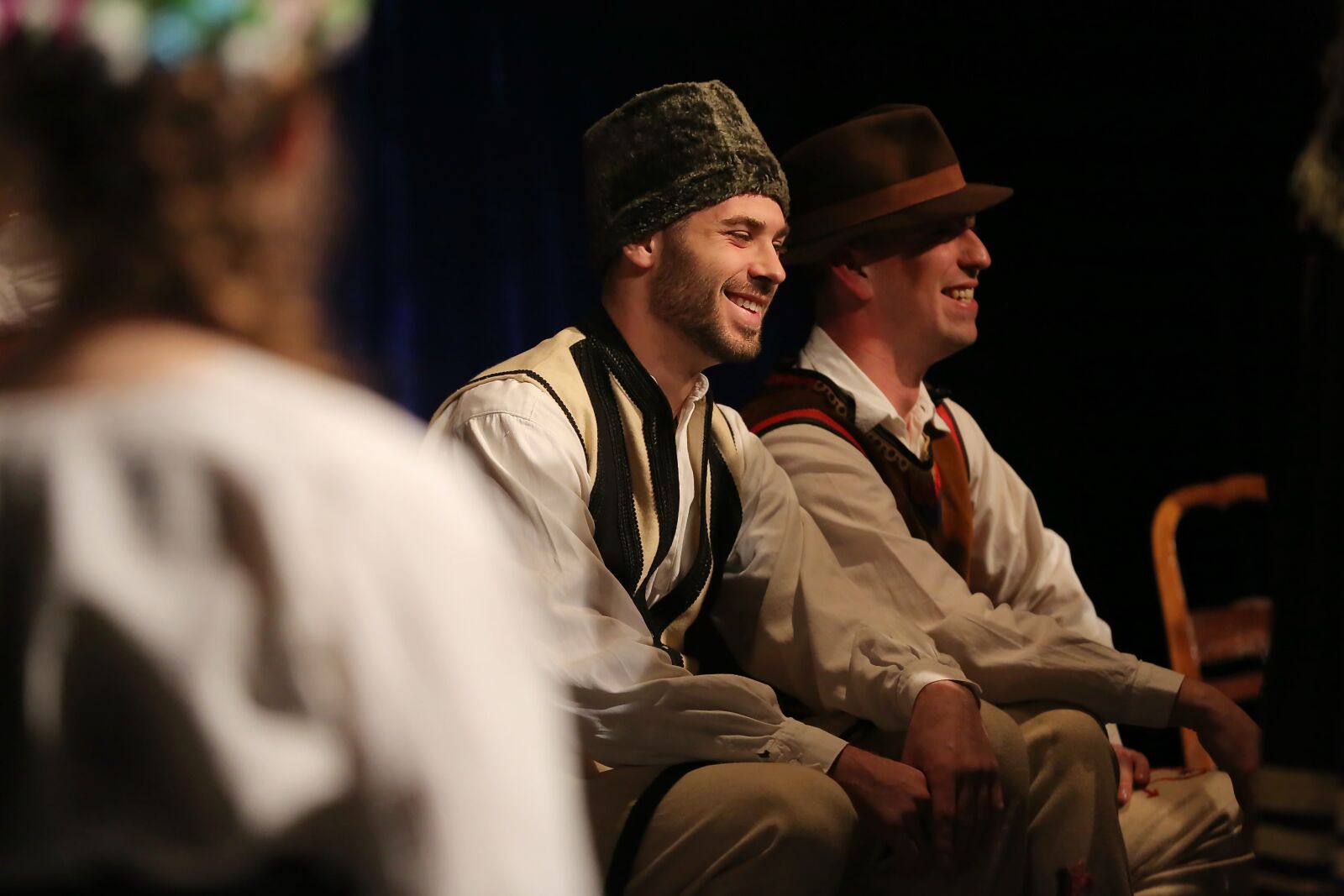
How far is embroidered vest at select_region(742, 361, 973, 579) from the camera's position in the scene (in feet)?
8.51

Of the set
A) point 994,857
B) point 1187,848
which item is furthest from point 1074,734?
point 1187,848

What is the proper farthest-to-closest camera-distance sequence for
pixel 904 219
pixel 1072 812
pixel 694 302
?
pixel 904 219, pixel 694 302, pixel 1072 812

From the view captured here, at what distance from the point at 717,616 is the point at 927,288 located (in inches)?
31.3

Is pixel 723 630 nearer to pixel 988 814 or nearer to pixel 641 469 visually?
pixel 641 469

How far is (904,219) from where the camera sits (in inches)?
109

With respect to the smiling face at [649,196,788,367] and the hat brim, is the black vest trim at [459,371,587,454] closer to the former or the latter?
the smiling face at [649,196,788,367]

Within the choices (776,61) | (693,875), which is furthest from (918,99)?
(693,875)

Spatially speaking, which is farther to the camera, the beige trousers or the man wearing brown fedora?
the man wearing brown fedora

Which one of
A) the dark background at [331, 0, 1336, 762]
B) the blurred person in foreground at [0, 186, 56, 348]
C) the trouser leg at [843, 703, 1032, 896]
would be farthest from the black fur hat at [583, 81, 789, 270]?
the blurred person in foreground at [0, 186, 56, 348]

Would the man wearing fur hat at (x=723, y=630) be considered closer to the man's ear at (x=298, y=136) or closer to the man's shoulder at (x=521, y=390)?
the man's shoulder at (x=521, y=390)

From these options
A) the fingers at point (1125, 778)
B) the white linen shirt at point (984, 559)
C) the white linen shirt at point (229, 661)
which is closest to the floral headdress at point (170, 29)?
the white linen shirt at point (229, 661)

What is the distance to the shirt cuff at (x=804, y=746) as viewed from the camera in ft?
6.69

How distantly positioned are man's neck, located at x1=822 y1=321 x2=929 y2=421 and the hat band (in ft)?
0.67

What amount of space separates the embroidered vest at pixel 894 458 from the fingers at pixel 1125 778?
1.38 ft
